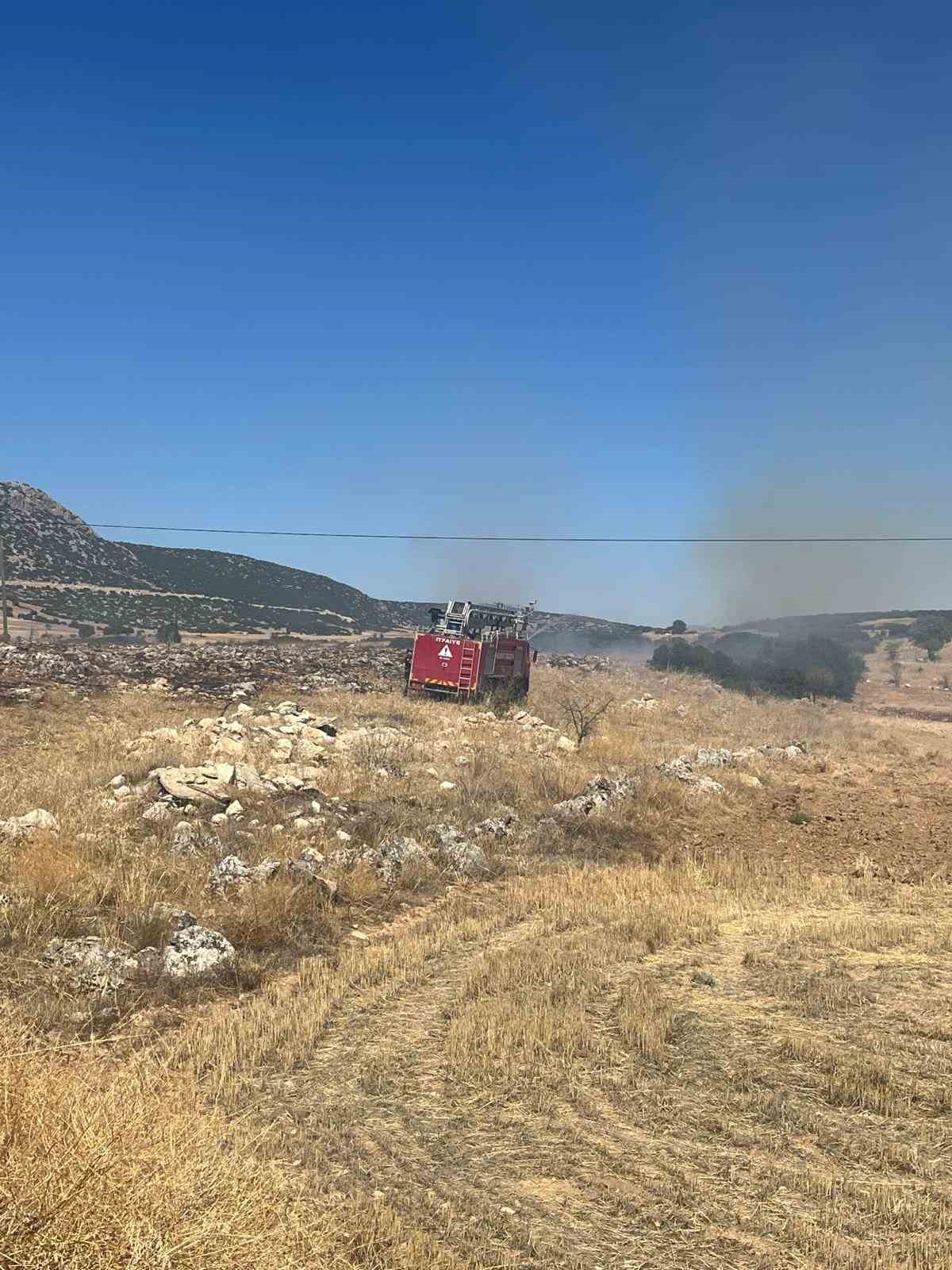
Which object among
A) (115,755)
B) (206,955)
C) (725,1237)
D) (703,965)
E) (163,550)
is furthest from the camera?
(163,550)

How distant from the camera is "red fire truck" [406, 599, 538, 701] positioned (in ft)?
86.5

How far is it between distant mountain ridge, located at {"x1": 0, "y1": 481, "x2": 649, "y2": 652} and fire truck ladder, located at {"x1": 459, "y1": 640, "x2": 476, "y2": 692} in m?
35.8

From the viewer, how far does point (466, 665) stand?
86.4 feet

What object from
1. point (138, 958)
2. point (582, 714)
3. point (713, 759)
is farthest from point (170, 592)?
point (138, 958)

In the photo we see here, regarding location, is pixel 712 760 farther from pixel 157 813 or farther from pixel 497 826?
pixel 157 813

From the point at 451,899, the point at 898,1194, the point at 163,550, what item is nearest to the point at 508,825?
the point at 451,899

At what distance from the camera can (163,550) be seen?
96000 mm

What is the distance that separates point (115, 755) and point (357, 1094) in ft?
36.5

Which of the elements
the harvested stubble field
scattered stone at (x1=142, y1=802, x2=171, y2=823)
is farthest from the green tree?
scattered stone at (x1=142, y1=802, x2=171, y2=823)

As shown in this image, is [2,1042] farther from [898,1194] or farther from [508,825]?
[508,825]

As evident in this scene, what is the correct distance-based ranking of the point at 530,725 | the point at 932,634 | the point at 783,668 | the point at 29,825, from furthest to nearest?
the point at 932,634, the point at 783,668, the point at 530,725, the point at 29,825

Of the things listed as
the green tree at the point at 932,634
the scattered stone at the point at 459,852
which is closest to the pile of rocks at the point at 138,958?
the scattered stone at the point at 459,852

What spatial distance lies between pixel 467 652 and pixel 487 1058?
65.8ft

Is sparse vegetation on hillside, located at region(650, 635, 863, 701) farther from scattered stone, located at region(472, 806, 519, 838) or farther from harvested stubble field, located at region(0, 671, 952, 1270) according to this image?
harvested stubble field, located at region(0, 671, 952, 1270)
